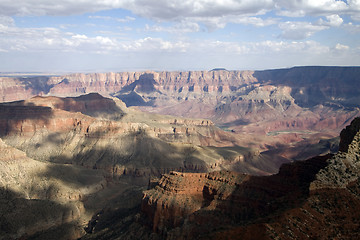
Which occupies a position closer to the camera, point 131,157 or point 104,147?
point 131,157

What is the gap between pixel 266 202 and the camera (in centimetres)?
4938

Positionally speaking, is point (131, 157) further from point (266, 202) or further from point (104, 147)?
point (266, 202)

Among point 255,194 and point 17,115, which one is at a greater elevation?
point 255,194

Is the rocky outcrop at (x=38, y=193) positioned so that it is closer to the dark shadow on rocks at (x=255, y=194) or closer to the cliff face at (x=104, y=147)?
the cliff face at (x=104, y=147)

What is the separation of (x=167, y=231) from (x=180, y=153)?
86.4m

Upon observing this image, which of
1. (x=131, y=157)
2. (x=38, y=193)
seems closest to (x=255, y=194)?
(x=38, y=193)

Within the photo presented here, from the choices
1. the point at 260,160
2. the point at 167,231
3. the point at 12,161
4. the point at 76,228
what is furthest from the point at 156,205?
the point at 260,160

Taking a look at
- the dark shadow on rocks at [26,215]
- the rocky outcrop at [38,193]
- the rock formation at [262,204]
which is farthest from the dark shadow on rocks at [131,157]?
the rock formation at [262,204]

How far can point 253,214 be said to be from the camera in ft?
162

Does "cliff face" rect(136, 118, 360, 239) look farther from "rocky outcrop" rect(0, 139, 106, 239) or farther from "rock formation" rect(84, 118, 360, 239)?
"rocky outcrop" rect(0, 139, 106, 239)

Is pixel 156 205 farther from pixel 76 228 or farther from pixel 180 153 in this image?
pixel 180 153

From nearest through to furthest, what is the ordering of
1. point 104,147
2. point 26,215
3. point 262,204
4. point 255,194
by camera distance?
1. point 262,204
2. point 255,194
3. point 26,215
4. point 104,147

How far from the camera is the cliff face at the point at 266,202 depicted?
32.5m

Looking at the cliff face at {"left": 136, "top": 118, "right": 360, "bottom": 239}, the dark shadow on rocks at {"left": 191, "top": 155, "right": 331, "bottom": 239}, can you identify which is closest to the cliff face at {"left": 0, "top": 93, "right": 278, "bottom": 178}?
the cliff face at {"left": 136, "top": 118, "right": 360, "bottom": 239}
